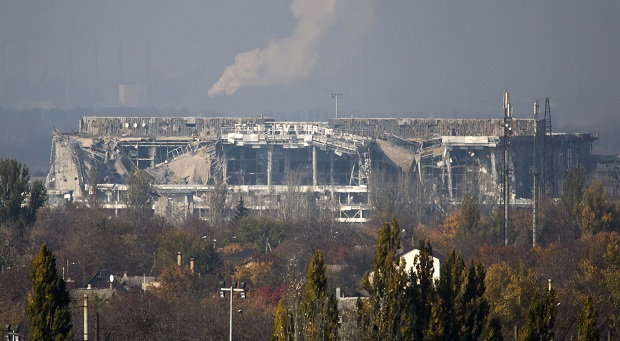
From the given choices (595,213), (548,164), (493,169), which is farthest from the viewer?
(548,164)

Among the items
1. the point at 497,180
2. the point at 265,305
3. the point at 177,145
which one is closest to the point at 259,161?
the point at 177,145

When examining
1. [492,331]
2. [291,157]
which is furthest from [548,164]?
[492,331]

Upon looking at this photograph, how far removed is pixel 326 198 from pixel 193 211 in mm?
8150

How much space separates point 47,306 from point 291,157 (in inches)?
2775

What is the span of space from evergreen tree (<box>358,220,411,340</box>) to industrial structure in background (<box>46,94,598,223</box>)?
57.7 metres

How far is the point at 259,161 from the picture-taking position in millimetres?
99562

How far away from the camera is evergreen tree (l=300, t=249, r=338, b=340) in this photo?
25.6 metres

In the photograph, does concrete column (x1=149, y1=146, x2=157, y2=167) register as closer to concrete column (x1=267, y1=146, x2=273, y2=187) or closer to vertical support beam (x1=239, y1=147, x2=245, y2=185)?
vertical support beam (x1=239, y1=147, x2=245, y2=185)

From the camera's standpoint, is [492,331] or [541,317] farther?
[492,331]

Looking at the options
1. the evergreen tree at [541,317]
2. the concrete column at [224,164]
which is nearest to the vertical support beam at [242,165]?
the concrete column at [224,164]

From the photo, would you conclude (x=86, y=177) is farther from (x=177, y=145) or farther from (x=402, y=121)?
Answer: (x=402, y=121)

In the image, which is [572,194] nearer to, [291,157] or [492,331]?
[291,157]

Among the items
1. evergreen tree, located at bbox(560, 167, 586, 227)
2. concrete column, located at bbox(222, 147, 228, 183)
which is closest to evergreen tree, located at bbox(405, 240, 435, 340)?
evergreen tree, located at bbox(560, 167, 586, 227)

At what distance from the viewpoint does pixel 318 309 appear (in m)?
25.9
